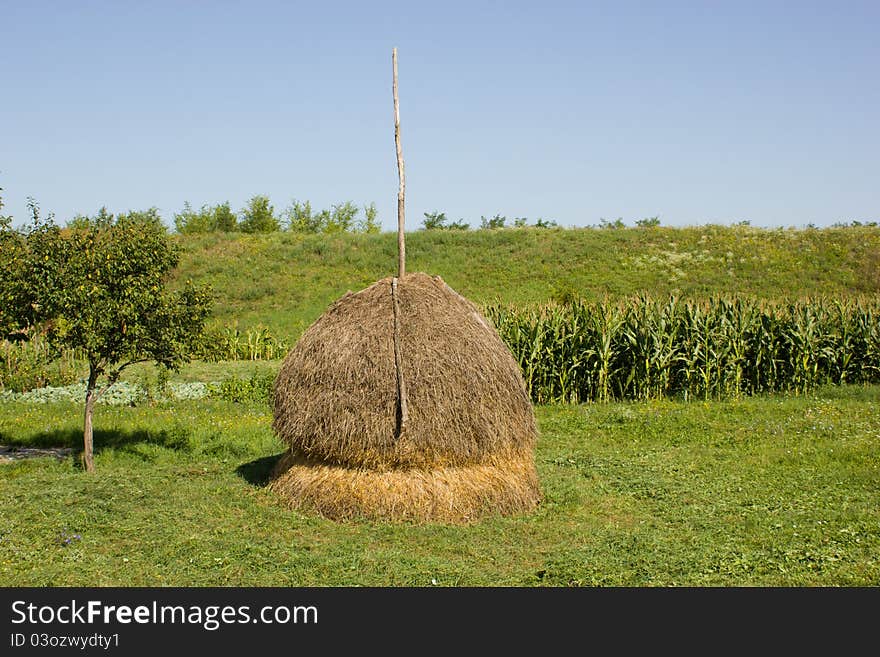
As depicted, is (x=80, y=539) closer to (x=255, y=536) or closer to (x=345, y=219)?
(x=255, y=536)

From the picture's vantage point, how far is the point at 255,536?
31.6ft

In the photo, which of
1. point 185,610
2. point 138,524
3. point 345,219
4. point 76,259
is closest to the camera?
point 185,610

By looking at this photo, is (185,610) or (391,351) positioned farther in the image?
(391,351)

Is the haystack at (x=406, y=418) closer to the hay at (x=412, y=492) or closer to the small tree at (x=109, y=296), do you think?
the hay at (x=412, y=492)

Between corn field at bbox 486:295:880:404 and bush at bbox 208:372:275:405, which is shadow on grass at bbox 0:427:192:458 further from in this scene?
corn field at bbox 486:295:880:404

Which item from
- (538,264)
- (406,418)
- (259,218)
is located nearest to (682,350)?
(406,418)

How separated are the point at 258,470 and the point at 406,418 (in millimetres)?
3854

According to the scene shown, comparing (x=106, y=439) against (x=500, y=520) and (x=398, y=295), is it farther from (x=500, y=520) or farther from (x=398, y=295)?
(x=500, y=520)

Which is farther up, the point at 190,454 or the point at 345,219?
the point at 345,219

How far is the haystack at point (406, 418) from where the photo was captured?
10.2 meters

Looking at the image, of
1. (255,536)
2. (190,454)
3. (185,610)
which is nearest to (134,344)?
(190,454)

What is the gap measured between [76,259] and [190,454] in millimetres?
3975

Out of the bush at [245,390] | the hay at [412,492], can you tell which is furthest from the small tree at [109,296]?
the bush at [245,390]

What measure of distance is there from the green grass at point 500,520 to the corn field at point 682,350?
15.9ft
